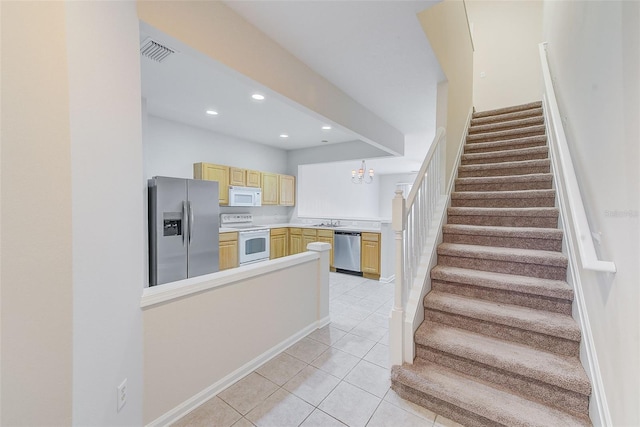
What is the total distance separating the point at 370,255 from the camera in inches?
188

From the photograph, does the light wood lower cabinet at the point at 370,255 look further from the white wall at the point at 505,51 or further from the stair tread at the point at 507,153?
the white wall at the point at 505,51

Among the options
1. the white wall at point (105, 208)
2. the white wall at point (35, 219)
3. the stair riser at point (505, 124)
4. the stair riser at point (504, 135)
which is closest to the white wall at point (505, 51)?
the stair riser at point (505, 124)

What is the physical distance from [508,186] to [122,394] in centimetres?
359

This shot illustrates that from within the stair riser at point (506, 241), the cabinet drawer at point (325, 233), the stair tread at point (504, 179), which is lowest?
the cabinet drawer at point (325, 233)

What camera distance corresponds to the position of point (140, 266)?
144 cm

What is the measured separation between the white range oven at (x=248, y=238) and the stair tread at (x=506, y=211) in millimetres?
3442

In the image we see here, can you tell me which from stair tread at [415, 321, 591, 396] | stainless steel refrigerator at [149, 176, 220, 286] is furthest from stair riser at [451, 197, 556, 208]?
stainless steel refrigerator at [149, 176, 220, 286]

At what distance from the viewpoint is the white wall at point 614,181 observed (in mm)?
1078

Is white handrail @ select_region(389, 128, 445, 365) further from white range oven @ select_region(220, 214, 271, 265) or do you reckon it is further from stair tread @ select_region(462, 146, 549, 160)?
white range oven @ select_region(220, 214, 271, 265)

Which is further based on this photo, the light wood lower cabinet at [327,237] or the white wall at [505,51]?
the light wood lower cabinet at [327,237]

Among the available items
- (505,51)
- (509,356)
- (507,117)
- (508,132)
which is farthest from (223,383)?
(505,51)

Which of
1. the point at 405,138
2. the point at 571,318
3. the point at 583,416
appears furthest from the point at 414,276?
the point at 405,138

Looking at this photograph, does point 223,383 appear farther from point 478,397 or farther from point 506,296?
point 506,296

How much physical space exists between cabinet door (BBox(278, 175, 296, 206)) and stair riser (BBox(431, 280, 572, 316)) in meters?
4.23
